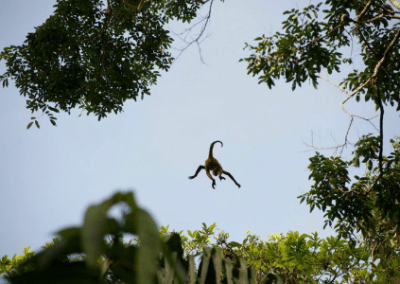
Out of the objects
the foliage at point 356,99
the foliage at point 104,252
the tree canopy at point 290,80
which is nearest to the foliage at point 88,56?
the tree canopy at point 290,80

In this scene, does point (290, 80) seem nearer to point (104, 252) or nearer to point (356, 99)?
point (356, 99)

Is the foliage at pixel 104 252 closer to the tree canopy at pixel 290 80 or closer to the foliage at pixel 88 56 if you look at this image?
the tree canopy at pixel 290 80

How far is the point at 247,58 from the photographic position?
5.22 meters

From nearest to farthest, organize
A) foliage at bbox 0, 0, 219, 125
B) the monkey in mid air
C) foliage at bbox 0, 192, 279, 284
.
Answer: foliage at bbox 0, 192, 279, 284
the monkey in mid air
foliage at bbox 0, 0, 219, 125

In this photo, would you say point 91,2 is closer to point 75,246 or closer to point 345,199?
point 345,199

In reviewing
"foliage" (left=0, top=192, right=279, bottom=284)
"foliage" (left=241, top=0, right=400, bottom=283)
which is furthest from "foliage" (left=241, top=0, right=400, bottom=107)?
"foliage" (left=0, top=192, right=279, bottom=284)

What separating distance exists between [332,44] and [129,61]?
144 inches

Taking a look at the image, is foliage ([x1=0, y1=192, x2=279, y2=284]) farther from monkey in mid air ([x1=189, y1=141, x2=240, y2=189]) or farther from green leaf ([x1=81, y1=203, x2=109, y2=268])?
monkey in mid air ([x1=189, y1=141, x2=240, y2=189])

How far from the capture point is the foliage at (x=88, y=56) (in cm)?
564

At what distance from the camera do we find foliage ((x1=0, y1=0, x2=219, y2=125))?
18.5 feet

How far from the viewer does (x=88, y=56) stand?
619 cm

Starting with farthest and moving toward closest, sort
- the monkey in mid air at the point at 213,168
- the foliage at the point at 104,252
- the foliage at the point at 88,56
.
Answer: the foliage at the point at 88,56
the monkey in mid air at the point at 213,168
the foliage at the point at 104,252

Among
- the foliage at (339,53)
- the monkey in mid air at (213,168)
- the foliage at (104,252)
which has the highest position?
the foliage at (339,53)

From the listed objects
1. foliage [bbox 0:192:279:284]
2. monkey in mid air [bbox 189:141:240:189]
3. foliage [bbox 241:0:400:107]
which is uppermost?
foliage [bbox 241:0:400:107]
